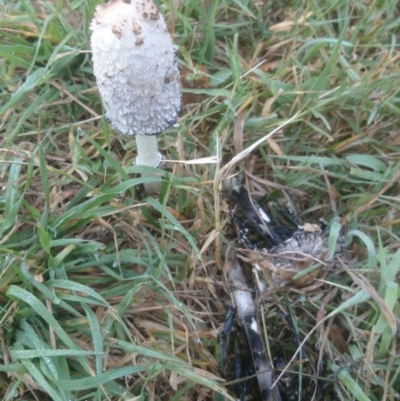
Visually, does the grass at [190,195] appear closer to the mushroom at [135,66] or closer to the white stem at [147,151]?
the white stem at [147,151]

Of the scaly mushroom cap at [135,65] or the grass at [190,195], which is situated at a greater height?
the scaly mushroom cap at [135,65]

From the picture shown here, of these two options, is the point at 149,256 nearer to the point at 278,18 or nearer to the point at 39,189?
the point at 39,189

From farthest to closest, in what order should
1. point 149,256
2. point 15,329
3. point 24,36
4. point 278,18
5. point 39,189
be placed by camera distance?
point 278,18
point 24,36
point 39,189
point 149,256
point 15,329

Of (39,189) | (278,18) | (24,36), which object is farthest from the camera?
(278,18)

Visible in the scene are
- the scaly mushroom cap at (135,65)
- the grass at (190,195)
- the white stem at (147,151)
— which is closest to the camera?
the scaly mushroom cap at (135,65)

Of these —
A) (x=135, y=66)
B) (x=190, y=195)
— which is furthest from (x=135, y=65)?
(x=190, y=195)

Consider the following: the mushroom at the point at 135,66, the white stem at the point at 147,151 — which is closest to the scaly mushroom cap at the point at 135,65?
the mushroom at the point at 135,66

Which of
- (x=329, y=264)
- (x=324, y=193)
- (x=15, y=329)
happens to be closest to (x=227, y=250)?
(x=329, y=264)
